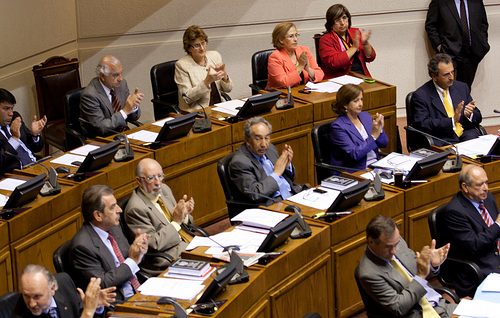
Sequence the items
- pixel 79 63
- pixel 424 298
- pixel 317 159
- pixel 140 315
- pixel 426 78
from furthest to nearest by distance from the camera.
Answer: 1. pixel 426 78
2. pixel 79 63
3. pixel 317 159
4. pixel 424 298
5. pixel 140 315

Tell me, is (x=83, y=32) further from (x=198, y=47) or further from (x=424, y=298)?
(x=424, y=298)

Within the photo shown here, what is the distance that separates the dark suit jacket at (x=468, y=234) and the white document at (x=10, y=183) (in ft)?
8.67

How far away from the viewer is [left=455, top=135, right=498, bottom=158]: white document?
7586 millimetres

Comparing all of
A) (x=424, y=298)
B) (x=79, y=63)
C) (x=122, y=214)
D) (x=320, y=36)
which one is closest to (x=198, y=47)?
(x=320, y=36)

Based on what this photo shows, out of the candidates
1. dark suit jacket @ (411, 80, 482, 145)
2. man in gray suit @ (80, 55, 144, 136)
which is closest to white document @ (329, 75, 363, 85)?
dark suit jacket @ (411, 80, 482, 145)

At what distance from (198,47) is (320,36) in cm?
127

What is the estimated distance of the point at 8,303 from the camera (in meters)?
5.09

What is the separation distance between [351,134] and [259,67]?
67.6 inches

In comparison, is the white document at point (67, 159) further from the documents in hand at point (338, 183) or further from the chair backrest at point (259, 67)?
the chair backrest at point (259, 67)

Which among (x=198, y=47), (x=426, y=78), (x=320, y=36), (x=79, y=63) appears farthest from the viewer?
(x=426, y=78)

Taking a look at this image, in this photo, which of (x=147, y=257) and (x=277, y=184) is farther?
(x=277, y=184)

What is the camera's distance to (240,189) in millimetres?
6930

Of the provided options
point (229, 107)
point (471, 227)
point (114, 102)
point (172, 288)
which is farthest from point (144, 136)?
point (471, 227)

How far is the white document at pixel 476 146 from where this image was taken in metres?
7.59
